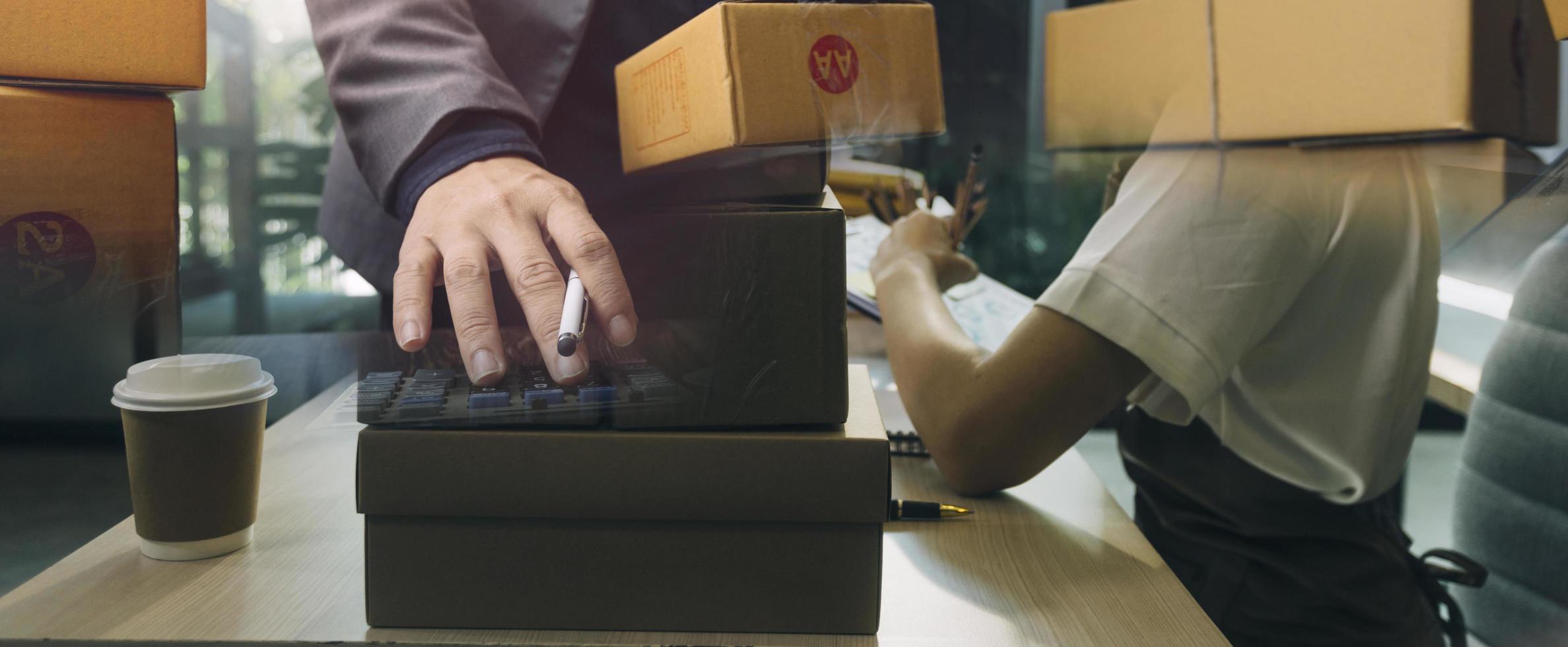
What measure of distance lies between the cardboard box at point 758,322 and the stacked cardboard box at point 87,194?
337 millimetres

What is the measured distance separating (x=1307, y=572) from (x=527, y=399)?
636 mm

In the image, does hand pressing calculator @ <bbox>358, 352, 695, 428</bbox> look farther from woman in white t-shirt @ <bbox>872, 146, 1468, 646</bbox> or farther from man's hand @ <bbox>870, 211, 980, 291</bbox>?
man's hand @ <bbox>870, 211, 980, 291</bbox>

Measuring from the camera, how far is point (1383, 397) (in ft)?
2.24

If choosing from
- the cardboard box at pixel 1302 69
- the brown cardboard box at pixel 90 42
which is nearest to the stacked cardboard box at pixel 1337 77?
the cardboard box at pixel 1302 69

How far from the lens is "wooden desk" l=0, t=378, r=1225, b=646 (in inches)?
18.9

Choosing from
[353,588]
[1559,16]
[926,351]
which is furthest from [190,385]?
[1559,16]

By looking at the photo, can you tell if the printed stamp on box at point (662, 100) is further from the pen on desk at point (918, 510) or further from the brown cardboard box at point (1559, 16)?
the brown cardboard box at point (1559, 16)

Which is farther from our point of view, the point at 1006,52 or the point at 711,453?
the point at 1006,52

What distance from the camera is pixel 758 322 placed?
466 millimetres

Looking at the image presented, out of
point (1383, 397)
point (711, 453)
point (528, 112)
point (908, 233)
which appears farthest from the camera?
point (908, 233)

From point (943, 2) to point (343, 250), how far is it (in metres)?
0.45

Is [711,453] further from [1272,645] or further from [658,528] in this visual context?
[1272,645]

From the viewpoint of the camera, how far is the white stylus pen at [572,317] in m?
0.47

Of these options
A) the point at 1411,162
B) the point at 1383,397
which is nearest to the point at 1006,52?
the point at 1411,162
